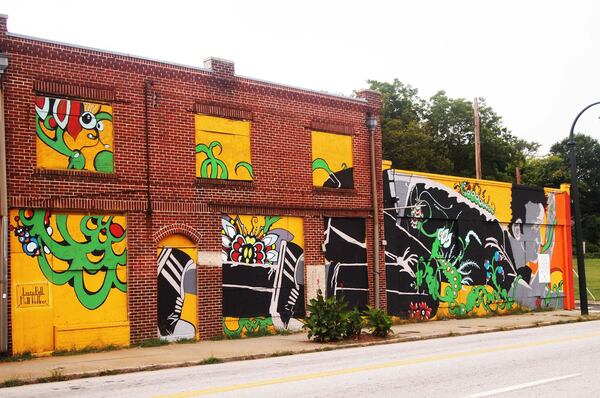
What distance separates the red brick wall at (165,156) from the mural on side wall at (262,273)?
0.31 metres

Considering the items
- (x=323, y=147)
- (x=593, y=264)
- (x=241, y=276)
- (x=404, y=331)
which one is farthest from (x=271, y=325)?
(x=593, y=264)

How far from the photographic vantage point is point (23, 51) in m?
16.0

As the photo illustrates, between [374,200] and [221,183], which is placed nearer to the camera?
[221,183]

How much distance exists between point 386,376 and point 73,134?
30.8 feet

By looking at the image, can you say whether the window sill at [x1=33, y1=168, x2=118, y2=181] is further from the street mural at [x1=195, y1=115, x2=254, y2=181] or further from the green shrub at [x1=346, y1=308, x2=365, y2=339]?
the green shrub at [x1=346, y1=308, x2=365, y2=339]

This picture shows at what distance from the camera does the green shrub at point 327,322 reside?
17312mm

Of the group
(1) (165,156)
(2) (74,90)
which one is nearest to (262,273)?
(1) (165,156)

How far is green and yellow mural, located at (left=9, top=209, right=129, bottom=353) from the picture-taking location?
15.5 meters

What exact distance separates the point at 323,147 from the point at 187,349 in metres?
7.83

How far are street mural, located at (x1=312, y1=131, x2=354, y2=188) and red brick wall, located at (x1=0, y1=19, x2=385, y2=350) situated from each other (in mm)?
309

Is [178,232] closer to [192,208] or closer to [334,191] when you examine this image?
[192,208]

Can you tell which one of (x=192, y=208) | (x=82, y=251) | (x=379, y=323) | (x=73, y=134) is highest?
(x=73, y=134)

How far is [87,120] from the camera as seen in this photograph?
1684 cm

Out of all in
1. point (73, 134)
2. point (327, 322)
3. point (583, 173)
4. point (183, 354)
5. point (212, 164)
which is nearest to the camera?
point (183, 354)
